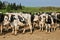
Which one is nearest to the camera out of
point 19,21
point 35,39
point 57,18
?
point 35,39

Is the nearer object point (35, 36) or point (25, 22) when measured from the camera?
point (35, 36)

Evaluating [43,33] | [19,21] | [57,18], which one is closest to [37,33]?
[43,33]

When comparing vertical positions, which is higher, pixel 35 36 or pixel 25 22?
pixel 25 22

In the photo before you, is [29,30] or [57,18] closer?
[29,30]

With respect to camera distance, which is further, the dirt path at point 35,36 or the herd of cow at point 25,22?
the herd of cow at point 25,22

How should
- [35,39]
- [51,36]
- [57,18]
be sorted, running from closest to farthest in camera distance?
[35,39] < [51,36] < [57,18]

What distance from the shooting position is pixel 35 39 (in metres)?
12.9

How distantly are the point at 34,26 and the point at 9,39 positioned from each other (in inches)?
127

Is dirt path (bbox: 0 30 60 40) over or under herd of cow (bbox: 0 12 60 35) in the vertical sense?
under

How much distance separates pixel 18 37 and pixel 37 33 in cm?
170

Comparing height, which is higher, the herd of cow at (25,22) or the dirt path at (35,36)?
the herd of cow at (25,22)

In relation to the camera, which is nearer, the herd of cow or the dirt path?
the dirt path

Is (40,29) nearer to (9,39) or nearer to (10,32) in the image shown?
(10,32)

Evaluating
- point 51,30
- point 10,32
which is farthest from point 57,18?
point 10,32
